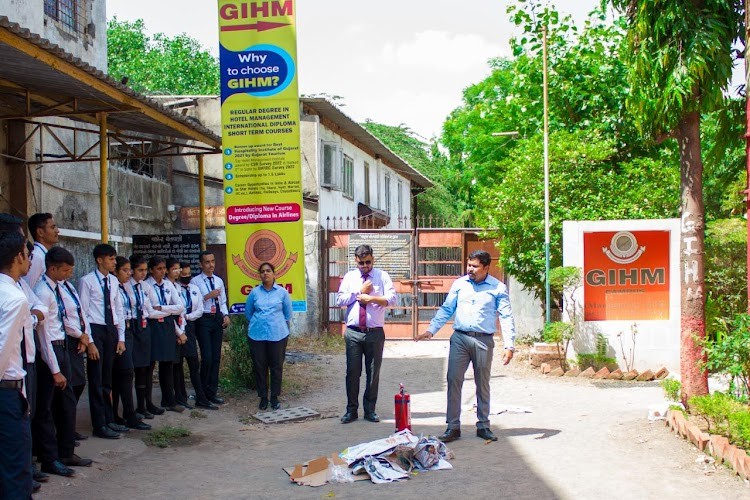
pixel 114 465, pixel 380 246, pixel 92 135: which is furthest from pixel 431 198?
pixel 114 465

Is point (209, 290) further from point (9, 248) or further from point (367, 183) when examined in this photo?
point (367, 183)

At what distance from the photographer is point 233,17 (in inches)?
396

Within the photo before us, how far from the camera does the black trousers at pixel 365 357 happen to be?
29.1 feet

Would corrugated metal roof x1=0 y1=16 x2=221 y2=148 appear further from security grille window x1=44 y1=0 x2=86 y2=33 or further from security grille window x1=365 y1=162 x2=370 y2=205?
security grille window x1=365 y1=162 x2=370 y2=205

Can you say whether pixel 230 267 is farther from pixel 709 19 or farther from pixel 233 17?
pixel 709 19

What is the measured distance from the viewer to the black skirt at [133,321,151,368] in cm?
823

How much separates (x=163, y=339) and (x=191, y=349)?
721 mm

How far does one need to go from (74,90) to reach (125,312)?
2.77 m

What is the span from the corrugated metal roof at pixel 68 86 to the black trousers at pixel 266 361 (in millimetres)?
3188

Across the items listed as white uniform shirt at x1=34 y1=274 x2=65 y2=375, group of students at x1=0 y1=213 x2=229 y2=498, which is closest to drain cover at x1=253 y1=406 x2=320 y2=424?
group of students at x1=0 y1=213 x2=229 y2=498

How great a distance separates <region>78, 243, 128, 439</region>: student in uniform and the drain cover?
6.14 ft

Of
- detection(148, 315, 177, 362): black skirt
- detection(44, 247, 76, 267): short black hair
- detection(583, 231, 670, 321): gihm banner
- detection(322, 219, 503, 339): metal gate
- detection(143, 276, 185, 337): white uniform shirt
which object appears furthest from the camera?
detection(322, 219, 503, 339): metal gate

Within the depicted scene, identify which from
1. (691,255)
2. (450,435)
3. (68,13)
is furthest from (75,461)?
(68,13)

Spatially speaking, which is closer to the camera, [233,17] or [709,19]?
[709,19]
